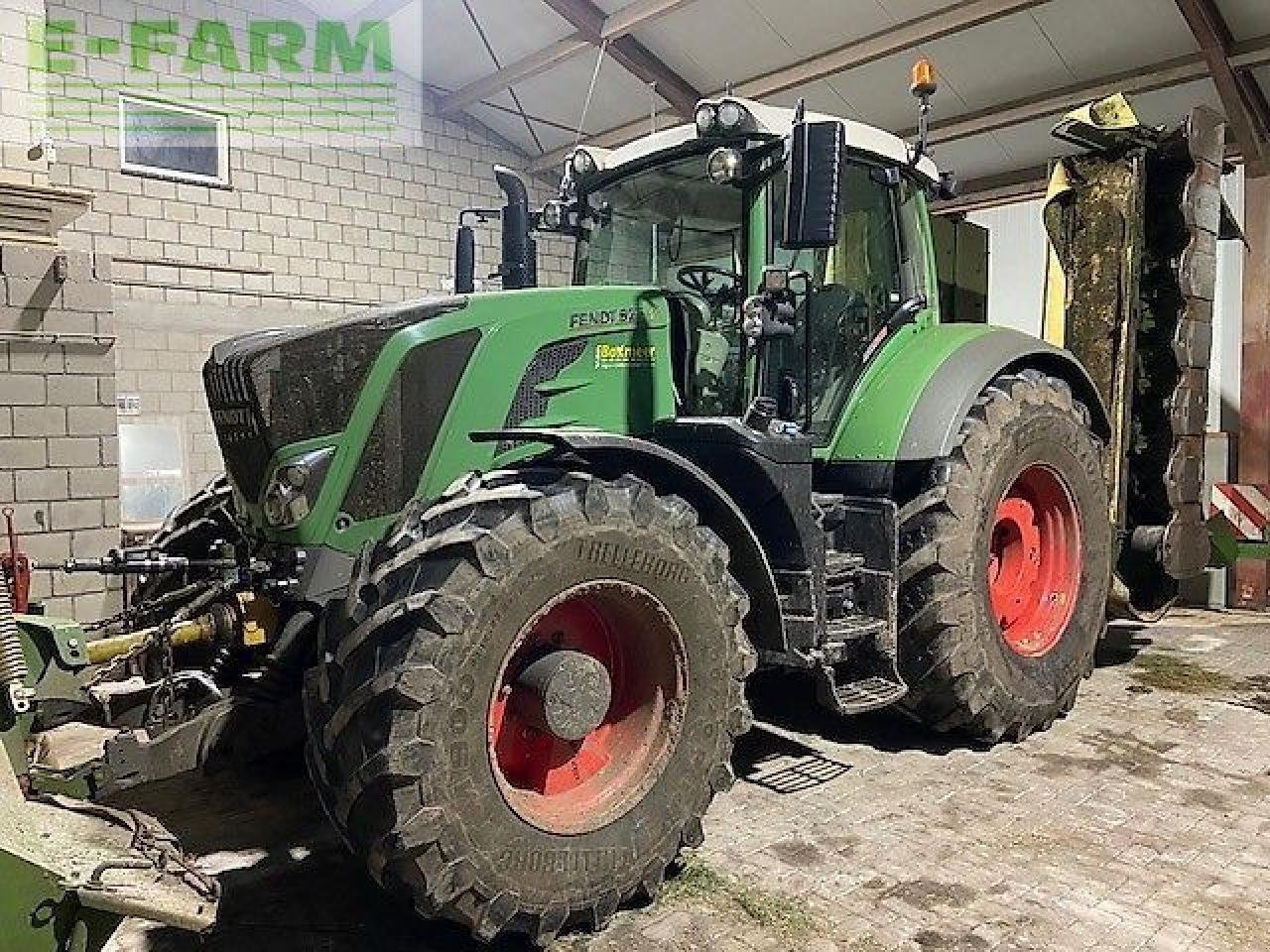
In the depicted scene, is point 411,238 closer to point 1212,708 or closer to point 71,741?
point 71,741

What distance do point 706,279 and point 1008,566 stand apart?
1.86 m

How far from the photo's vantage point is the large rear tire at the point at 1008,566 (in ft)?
12.3

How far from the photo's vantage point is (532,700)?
103 inches

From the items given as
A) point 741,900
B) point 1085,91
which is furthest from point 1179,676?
point 1085,91

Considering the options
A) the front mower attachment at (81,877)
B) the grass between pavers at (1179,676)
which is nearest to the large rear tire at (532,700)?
the front mower attachment at (81,877)

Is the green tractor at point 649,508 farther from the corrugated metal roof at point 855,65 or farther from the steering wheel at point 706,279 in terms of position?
the corrugated metal roof at point 855,65

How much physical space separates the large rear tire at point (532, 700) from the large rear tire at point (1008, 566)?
1125 millimetres

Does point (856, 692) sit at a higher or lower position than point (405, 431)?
lower

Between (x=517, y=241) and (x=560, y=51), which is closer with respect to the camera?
(x=517, y=241)

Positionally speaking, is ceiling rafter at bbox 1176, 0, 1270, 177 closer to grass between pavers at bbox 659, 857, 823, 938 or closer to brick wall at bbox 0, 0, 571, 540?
brick wall at bbox 0, 0, 571, 540

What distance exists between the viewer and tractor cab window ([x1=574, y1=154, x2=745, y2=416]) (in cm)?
367

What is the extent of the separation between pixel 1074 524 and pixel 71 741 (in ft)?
14.2

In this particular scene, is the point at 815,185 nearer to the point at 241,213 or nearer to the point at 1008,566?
the point at 1008,566

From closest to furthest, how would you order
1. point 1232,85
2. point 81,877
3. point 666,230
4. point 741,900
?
point 81,877 → point 741,900 → point 666,230 → point 1232,85
